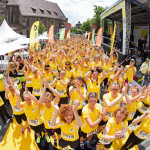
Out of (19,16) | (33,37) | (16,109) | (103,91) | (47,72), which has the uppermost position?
(19,16)

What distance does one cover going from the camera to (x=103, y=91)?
6.83m

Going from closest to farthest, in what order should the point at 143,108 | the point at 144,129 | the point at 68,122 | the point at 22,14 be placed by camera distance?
the point at 68,122 → the point at 144,129 → the point at 143,108 → the point at 22,14

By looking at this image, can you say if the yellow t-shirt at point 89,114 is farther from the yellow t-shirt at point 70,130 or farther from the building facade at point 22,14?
the building facade at point 22,14

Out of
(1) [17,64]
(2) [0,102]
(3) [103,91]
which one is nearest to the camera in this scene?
(2) [0,102]

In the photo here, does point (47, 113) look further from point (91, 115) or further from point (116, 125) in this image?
point (116, 125)

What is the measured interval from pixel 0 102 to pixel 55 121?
2.32 m

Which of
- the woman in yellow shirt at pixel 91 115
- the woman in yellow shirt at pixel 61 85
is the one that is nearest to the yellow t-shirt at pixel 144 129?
the woman in yellow shirt at pixel 91 115

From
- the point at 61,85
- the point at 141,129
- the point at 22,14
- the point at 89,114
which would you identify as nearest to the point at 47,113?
the point at 89,114

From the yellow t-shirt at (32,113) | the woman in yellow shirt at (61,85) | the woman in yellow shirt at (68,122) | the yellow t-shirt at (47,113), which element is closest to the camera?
the woman in yellow shirt at (68,122)

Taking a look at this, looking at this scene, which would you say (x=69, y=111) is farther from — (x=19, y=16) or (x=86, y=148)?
(x=19, y=16)

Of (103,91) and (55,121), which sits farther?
(103,91)

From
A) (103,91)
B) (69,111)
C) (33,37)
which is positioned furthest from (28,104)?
(33,37)

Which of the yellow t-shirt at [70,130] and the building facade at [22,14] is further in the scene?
the building facade at [22,14]

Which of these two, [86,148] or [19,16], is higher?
[19,16]
